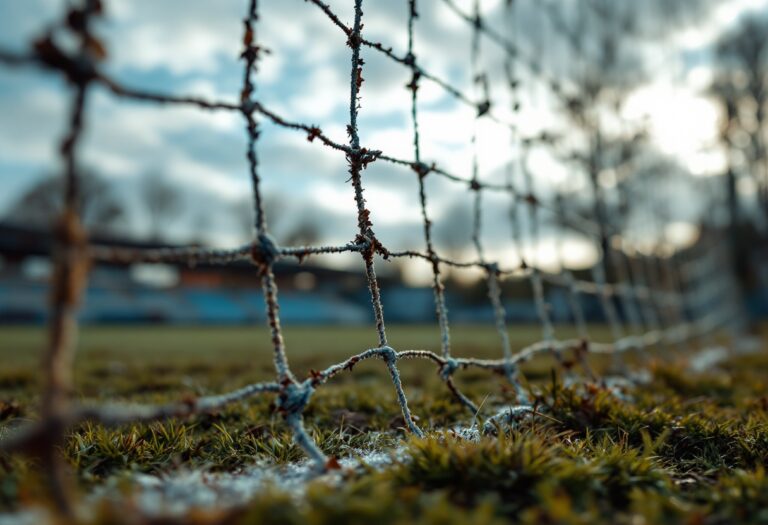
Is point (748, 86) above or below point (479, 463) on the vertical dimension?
above

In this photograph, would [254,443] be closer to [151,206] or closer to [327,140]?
[327,140]

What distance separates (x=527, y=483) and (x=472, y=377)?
255cm

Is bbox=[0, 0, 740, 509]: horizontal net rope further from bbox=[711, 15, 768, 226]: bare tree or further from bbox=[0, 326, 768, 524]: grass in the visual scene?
bbox=[711, 15, 768, 226]: bare tree

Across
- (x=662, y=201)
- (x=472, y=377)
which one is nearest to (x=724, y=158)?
(x=662, y=201)

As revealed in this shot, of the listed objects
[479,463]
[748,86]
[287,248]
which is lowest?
[479,463]

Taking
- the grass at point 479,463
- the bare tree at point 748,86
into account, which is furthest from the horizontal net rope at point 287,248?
the bare tree at point 748,86

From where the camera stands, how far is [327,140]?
1.34 m

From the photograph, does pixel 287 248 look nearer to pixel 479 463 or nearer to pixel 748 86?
pixel 479 463

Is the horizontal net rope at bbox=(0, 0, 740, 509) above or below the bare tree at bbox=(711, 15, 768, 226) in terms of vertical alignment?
below

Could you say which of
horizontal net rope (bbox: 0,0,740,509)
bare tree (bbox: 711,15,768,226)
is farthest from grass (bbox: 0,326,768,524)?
bare tree (bbox: 711,15,768,226)

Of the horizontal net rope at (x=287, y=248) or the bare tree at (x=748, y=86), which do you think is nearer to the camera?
the horizontal net rope at (x=287, y=248)

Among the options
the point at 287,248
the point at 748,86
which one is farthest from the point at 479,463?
the point at 748,86

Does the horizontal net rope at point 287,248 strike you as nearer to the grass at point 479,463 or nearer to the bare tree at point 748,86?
the grass at point 479,463

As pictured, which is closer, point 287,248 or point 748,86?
point 287,248
